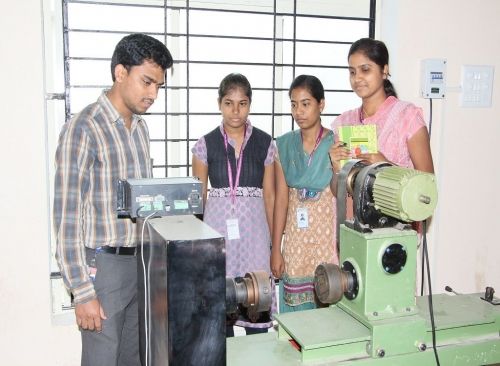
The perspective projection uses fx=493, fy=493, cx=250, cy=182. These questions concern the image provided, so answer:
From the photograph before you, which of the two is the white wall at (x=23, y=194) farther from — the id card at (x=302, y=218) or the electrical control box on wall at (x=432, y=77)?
the electrical control box on wall at (x=432, y=77)

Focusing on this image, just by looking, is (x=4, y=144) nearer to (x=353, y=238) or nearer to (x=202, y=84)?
(x=202, y=84)

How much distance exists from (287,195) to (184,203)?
128cm

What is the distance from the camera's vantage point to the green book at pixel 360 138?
74.4 inches

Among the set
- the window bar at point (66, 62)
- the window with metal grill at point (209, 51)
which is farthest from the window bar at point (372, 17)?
the window bar at point (66, 62)

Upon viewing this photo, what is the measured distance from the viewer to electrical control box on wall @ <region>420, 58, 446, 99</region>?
2.79 m

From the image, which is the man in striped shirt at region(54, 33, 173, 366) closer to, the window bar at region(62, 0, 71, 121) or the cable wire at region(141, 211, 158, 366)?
the cable wire at region(141, 211, 158, 366)

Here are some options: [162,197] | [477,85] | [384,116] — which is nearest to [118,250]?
[162,197]

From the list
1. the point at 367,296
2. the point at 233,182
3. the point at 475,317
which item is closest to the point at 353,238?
the point at 367,296

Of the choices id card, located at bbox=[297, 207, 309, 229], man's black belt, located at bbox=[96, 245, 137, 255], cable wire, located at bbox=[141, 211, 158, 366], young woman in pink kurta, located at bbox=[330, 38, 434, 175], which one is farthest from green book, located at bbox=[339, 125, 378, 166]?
cable wire, located at bbox=[141, 211, 158, 366]

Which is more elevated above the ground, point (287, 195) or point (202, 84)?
point (202, 84)

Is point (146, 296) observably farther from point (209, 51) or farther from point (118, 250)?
point (209, 51)

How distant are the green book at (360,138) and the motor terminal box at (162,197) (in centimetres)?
93

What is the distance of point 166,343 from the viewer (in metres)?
0.92

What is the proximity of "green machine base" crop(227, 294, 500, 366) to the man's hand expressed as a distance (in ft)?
1.93
